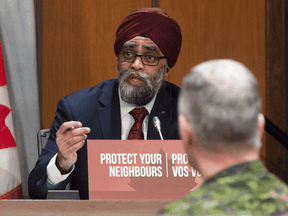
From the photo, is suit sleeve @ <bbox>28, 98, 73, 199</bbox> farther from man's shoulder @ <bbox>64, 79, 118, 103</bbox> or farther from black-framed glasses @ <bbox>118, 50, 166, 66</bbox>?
black-framed glasses @ <bbox>118, 50, 166, 66</bbox>

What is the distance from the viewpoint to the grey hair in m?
0.42

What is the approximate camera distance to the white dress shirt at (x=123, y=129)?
1.27 metres

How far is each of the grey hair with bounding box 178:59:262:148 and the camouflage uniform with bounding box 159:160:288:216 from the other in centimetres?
4

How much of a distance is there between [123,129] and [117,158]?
20.6 inches

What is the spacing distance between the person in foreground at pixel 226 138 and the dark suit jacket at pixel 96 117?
1005 mm

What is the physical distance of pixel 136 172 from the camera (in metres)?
0.98

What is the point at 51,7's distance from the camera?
2.63 meters

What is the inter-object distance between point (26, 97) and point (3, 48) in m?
0.40

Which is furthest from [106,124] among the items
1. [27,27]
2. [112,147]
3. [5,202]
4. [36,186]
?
[27,27]

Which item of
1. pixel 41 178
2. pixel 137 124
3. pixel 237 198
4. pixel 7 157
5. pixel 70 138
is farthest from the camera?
pixel 7 157

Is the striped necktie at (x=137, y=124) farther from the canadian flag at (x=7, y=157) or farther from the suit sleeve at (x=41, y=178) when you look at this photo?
the canadian flag at (x=7, y=157)

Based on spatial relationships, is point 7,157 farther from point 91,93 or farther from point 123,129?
point 123,129

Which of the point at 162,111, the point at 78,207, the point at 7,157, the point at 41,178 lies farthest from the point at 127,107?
the point at 7,157

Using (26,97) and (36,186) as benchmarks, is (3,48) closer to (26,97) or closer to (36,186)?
(26,97)
